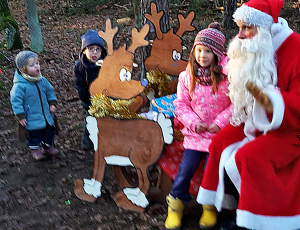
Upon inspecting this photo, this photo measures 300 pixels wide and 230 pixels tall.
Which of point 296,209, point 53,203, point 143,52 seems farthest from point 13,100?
point 296,209

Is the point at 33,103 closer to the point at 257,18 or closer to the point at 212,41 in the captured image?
the point at 212,41

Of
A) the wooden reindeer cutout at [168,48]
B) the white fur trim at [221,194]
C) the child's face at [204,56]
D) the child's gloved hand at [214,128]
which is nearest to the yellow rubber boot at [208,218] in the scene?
the white fur trim at [221,194]

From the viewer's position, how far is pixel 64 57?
9.38 m

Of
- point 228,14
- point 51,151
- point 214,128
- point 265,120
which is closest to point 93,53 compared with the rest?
Result: point 51,151

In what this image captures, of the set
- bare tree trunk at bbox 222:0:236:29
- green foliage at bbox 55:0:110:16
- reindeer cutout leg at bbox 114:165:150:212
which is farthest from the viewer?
green foliage at bbox 55:0:110:16

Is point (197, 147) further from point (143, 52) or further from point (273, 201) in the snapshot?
point (143, 52)

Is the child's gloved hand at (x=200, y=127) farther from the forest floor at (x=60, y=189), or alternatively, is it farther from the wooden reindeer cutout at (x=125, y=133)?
the forest floor at (x=60, y=189)

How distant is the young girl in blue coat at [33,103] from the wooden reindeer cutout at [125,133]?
1135mm

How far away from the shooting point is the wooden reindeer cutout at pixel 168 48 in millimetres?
4180

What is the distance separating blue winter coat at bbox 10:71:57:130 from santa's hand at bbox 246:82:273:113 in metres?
2.84

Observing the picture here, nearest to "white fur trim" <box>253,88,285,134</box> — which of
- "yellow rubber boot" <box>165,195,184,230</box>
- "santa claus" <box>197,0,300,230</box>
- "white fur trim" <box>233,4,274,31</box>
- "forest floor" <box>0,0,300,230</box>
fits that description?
"santa claus" <box>197,0,300,230</box>

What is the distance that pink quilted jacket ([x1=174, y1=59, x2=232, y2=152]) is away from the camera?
304 centimetres

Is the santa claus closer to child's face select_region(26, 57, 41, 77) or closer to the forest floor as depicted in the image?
the forest floor

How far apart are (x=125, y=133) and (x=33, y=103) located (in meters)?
1.60
